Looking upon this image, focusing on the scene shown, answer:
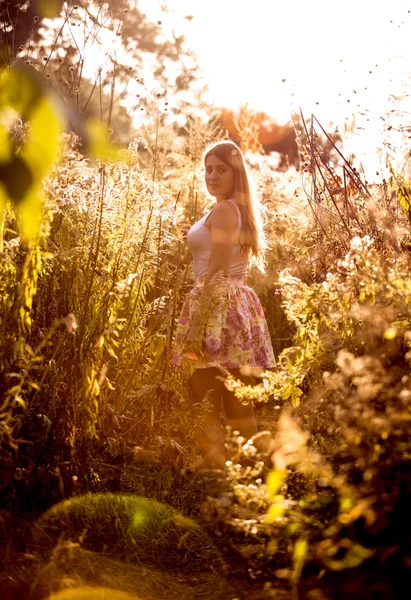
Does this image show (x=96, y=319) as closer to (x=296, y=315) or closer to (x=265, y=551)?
(x=296, y=315)

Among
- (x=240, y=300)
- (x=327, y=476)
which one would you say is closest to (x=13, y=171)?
(x=327, y=476)

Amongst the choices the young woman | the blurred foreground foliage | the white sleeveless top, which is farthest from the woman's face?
the blurred foreground foliage

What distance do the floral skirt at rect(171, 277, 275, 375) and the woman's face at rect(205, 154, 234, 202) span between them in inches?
20.8

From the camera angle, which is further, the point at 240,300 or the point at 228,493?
the point at 240,300

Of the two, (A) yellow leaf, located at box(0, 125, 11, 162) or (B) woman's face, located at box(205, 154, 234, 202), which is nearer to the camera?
(A) yellow leaf, located at box(0, 125, 11, 162)

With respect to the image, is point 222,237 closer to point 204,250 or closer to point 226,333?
point 204,250

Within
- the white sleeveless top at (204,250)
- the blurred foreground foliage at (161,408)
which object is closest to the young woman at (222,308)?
the white sleeveless top at (204,250)

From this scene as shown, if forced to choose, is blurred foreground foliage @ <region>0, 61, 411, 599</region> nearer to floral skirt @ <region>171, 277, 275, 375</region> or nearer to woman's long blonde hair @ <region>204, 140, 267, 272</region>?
floral skirt @ <region>171, 277, 275, 375</region>

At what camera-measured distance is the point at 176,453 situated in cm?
348

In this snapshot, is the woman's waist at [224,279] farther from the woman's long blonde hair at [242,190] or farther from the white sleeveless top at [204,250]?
the woman's long blonde hair at [242,190]

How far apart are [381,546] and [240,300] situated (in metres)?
2.35

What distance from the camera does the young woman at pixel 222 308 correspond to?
355cm

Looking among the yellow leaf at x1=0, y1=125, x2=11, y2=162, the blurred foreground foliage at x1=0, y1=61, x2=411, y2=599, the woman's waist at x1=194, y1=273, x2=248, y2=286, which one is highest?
the woman's waist at x1=194, y1=273, x2=248, y2=286

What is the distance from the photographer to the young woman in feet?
11.6
